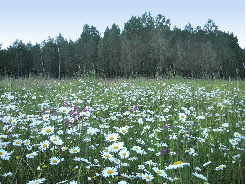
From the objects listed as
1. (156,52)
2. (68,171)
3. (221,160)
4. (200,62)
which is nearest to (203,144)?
(221,160)

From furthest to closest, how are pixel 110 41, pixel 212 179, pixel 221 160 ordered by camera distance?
pixel 110 41 < pixel 221 160 < pixel 212 179

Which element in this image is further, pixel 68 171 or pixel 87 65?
pixel 87 65

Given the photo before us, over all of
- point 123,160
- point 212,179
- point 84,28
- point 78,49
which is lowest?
point 212,179

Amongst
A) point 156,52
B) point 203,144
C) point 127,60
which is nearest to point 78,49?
point 127,60

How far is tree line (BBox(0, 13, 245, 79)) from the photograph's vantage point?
20.0 meters

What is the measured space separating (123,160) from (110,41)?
2332cm

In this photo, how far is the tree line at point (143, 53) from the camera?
65.7ft

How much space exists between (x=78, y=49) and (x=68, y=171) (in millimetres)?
29767

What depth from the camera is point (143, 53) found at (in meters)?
21.4

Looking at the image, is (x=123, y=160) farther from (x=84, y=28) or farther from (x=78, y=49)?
(x=84, y=28)

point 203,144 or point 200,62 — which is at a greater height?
point 200,62

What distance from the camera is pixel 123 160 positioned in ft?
5.87

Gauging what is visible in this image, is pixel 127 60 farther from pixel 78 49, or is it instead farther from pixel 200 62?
pixel 78 49

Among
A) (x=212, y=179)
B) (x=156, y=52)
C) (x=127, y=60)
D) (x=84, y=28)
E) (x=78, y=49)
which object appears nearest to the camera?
(x=212, y=179)
